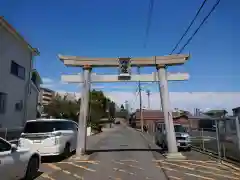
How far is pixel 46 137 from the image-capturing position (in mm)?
12508

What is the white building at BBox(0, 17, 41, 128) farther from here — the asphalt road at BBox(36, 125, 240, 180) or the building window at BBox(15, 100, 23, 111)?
the asphalt road at BBox(36, 125, 240, 180)

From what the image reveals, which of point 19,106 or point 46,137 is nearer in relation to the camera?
point 46,137

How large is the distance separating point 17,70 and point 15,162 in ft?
45.6

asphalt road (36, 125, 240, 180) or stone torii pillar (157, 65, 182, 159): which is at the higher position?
stone torii pillar (157, 65, 182, 159)

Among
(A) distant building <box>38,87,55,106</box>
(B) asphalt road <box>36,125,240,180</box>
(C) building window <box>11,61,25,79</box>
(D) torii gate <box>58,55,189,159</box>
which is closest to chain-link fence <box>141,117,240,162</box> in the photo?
(B) asphalt road <box>36,125,240,180</box>

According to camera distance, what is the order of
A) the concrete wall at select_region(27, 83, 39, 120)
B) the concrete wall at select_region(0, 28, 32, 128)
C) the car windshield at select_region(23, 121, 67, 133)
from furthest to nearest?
the concrete wall at select_region(27, 83, 39, 120), the concrete wall at select_region(0, 28, 32, 128), the car windshield at select_region(23, 121, 67, 133)

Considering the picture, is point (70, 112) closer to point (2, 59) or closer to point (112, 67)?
point (2, 59)

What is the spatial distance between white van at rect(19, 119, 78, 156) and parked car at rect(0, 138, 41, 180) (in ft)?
11.5

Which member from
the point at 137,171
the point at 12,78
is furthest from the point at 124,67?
the point at 12,78

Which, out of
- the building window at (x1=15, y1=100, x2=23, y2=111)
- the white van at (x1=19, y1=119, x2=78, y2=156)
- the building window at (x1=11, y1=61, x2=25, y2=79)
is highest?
the building window at (x1=11, y1=61, x2=25, y2=79)

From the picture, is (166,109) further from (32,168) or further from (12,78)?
(12,78)

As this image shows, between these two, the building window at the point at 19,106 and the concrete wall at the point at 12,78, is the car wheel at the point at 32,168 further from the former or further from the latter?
the building window at the point at 19,106

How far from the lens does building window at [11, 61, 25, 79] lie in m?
19.5

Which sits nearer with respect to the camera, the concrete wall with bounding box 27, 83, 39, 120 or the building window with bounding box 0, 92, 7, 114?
the building window with bounding box 0, 92, 7, 114
